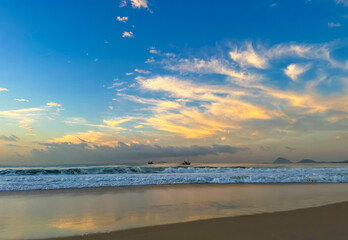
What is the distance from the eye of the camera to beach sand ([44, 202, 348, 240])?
18.0 ft

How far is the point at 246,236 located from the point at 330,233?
2.23 meters

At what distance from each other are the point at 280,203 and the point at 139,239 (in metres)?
6.66

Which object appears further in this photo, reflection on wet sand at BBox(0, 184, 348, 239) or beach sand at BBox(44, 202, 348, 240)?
reflection on wet sand at BBox(0, 184, 348, 239)

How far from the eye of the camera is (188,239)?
530cm

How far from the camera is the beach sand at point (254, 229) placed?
5.50m

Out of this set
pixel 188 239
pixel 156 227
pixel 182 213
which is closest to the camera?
pixel 188 239

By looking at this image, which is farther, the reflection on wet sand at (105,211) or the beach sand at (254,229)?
the reflection on wet sand at (105,211)

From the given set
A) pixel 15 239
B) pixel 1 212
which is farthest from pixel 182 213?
pixel 1 212

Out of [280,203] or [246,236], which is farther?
[280,203]

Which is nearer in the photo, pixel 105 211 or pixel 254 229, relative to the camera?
pixel 254 229

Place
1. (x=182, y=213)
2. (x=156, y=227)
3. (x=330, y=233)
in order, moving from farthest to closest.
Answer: (x=182, y=213), (x=156, y=227), (x=330, y=233)

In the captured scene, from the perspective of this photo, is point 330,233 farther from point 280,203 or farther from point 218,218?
point 280,203

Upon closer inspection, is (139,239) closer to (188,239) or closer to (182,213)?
(188,239)

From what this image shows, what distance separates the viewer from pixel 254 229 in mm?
5984
